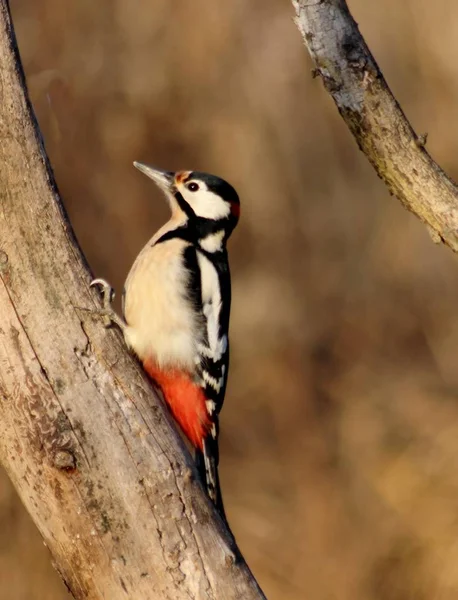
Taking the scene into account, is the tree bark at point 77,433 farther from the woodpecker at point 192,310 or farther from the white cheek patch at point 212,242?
the white cheek patch at point 212,242

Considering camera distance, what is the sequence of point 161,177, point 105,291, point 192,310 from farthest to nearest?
point 161,177, point 192,310, point 105,291

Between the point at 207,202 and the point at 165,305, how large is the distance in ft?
1.32

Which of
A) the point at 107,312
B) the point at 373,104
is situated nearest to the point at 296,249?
the point at 107,312

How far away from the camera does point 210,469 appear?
3373 millimetres

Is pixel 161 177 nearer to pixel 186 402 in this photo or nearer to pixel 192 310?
pixel 192 310

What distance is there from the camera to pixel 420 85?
270 inches

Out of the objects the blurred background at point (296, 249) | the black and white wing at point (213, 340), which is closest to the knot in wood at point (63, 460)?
the black and white wing at point (213, 340)

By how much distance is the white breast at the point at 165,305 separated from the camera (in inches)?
134

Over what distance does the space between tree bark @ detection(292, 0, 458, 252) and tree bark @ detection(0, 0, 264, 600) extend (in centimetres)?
77

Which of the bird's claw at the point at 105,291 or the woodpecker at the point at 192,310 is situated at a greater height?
the bird's claw at the point at 105,291

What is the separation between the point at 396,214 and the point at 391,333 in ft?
2.40

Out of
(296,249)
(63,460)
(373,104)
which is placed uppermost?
(373,104)

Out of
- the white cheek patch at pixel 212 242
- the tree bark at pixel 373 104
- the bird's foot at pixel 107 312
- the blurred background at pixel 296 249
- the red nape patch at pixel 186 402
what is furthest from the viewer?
the blurred background at pixel 296 249

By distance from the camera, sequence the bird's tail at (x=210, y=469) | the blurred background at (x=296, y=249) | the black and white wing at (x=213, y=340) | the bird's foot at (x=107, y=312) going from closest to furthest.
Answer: the bird's foot at (x=107, y=312) < the bird's tail at (x=210, y=469) < the black and white wing at (x=213, y=340) < the blurred background at (x=296, y=249)
